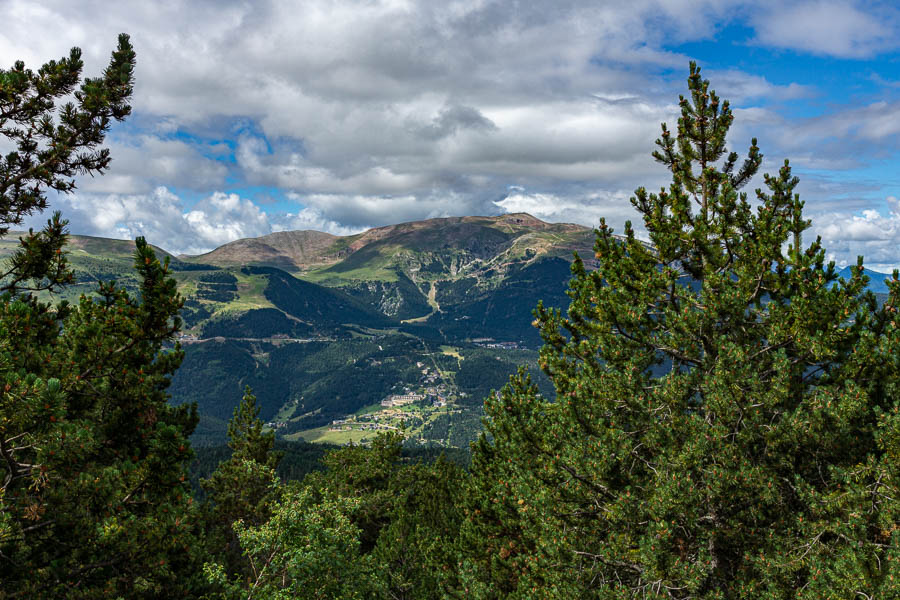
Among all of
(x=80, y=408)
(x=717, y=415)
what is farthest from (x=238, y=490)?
(x=717, y=415)

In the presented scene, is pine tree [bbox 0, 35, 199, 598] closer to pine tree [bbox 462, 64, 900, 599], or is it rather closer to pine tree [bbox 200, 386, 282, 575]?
pine tree [bbox 462, 64, 900, 599]

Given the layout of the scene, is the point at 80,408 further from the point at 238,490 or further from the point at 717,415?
the point at 238,490

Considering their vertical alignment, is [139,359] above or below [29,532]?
above

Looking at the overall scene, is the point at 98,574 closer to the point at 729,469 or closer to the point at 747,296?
the point at 729,469

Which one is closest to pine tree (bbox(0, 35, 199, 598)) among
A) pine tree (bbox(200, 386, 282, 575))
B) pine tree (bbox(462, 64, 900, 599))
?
pine tree (bbox(462, 64, 900, 599))

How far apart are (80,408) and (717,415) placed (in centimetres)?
1546

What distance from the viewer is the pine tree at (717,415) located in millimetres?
10625

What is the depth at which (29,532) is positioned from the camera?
9.83 meters

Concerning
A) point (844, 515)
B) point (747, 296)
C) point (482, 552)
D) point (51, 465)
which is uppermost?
point (747, 296)

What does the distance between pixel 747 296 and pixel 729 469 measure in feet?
15.8

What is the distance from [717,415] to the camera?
11930 mm

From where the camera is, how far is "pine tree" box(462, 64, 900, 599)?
1062 centimetres

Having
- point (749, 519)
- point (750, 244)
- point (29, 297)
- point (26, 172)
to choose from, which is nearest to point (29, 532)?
point (29, 297)

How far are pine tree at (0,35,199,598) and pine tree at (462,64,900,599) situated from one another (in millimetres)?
10601
